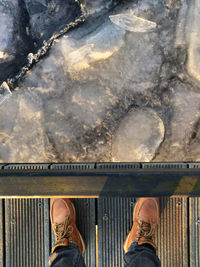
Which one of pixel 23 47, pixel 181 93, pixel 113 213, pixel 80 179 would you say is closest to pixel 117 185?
pixel 80 179

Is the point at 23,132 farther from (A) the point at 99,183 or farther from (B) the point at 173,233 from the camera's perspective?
(B) the point at 173,233

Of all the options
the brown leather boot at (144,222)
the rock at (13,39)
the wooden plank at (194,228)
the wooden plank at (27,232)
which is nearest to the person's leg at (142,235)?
the brown leather boot at (144,222)

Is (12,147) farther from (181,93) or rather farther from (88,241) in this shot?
(181,93)

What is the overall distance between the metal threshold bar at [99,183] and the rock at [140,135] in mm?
514

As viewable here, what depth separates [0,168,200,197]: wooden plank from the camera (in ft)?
4.26

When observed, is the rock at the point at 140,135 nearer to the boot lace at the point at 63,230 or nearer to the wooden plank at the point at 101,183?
the wooden plank at the point at 101,183

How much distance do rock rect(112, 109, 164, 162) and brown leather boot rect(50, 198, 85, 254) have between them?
55 centimetres

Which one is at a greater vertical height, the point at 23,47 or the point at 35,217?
the point at 23,47

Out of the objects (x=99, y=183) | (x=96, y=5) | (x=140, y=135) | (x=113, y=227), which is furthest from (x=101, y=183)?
(x=96, y=5)

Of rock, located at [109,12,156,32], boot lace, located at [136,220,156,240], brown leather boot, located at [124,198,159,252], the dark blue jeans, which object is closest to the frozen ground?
rock, located at [109,12,156,32]

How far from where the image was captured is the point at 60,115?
6.07 feet

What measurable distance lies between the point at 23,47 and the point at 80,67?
47cm

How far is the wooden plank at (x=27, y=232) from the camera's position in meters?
1.66

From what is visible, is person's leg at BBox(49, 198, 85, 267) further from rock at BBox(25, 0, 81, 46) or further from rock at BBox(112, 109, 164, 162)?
rock at BBox(25, 0, 81, 46)
